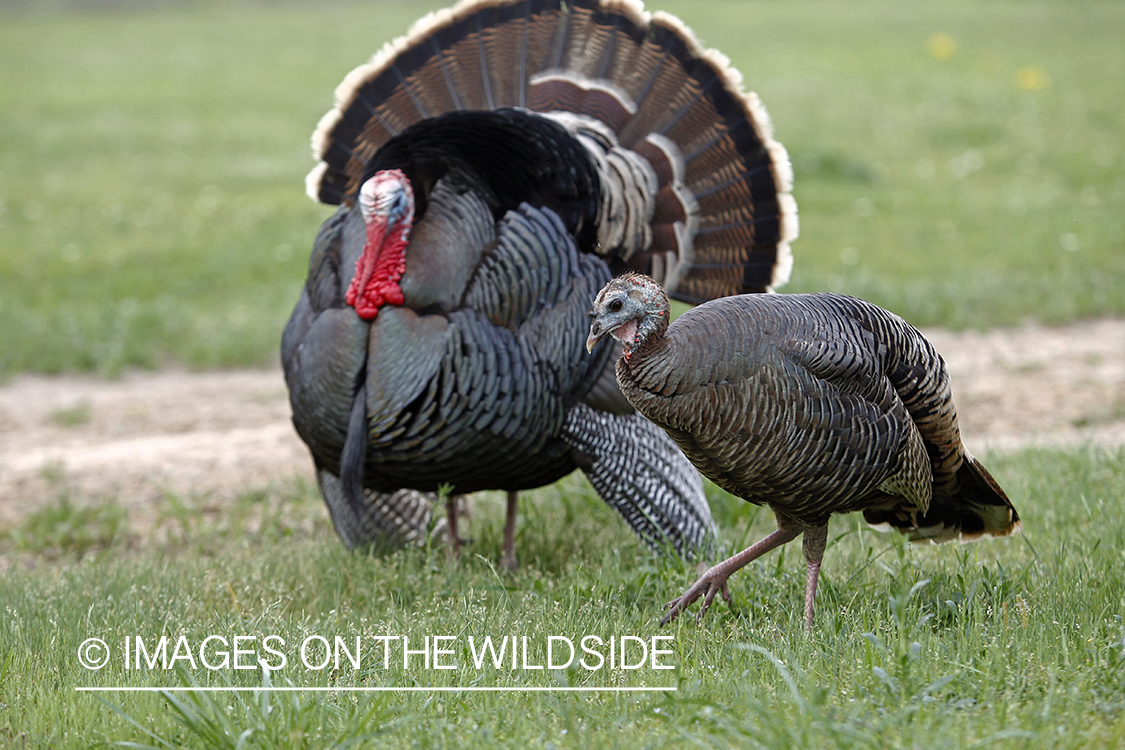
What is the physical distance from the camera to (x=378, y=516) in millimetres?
4297

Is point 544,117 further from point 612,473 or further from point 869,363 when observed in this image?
point 869,363

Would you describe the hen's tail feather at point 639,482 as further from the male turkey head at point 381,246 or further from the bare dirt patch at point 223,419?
the bare dirt patch at point 223,419

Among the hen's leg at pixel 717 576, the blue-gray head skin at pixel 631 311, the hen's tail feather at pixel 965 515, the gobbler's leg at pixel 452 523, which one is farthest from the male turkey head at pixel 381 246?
the hen's tail feather at pixel 965 515

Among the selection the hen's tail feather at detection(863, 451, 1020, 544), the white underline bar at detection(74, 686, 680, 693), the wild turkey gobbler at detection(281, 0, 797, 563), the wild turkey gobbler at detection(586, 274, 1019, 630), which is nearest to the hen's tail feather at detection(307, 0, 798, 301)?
the wild turkey gobbler at detection(281, 0, 797, 563)

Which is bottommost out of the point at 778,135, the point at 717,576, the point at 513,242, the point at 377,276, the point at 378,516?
the point at 378,516

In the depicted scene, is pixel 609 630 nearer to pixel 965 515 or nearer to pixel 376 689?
pixel 376 689

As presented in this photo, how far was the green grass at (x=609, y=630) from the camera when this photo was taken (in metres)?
2.50

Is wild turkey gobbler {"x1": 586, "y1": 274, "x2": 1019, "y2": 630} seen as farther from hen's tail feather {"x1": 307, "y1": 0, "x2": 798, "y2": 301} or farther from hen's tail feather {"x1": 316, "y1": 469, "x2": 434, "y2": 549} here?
hen's tail feather {"x1": 316, "y1": 469, "x2": 434, "y2": 549}

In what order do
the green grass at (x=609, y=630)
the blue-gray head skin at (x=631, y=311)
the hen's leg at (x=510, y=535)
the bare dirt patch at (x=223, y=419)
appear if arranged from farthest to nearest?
the bare dirt patch at (x=223, y=419)
the hen's leg at (x=510, y=535)
the blue-gray head skin at (x=631, y=311)
the green grass at (x=609, y=630)

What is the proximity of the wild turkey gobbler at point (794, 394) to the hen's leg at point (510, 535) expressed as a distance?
130cm

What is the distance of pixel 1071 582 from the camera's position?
3.30m

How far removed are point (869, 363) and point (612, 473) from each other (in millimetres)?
1198

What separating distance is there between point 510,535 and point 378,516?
1.66 feet

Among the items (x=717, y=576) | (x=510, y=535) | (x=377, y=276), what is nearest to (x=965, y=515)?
(x=717, y=576)
